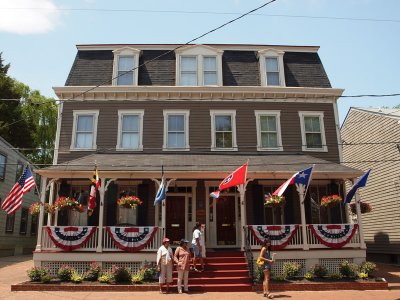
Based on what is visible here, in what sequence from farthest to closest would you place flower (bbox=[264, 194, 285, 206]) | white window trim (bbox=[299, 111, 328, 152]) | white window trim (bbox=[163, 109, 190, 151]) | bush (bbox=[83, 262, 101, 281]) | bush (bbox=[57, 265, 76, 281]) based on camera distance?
white window trim (bbox=[299, 111, 328, 152]) < white window trim (bbox=[163, 109, 190, 151]) < flower (bbox=[264, 194, 285, 206]) < bush (bbox=[83, 262, 101, 281]) < bush (bbox=[57, 265, 76, 281])

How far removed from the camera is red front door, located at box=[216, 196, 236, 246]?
16.7m

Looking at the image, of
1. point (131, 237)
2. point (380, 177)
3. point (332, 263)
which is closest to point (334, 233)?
point (332, 263)

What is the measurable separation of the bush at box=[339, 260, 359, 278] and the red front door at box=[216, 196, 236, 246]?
4832mm

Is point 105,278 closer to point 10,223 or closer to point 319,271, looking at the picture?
point 319,271

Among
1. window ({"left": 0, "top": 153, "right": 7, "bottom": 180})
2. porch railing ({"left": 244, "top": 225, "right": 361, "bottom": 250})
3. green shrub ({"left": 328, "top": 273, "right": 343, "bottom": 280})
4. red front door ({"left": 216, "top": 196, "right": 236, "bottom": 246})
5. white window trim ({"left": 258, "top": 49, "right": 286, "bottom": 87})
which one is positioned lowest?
green shrub ({"left": 328, "top": 273, "right": 343, "bottom": 280})

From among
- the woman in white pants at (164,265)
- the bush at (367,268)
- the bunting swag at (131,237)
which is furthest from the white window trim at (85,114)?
the bush at (367,268)

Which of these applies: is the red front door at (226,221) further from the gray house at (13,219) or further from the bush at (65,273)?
the gray house at (13,219)

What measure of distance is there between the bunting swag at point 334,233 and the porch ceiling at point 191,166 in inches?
82.1

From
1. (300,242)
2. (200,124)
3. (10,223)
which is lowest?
(300,242)

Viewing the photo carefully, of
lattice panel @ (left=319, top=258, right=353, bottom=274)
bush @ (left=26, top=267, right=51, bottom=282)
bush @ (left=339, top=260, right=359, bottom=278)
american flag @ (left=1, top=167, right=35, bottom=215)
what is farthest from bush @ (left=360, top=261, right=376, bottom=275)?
american flag @ (left=1, top=167, right=35, bottom=215)

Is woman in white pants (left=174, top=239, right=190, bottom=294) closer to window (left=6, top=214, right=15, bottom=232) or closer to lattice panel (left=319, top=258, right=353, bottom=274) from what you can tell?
lattice panel (left=319, top=258, right=353, bottom=274)

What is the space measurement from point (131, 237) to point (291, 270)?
583 cm

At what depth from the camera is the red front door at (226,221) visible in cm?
1669

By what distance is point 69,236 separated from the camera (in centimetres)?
1373
